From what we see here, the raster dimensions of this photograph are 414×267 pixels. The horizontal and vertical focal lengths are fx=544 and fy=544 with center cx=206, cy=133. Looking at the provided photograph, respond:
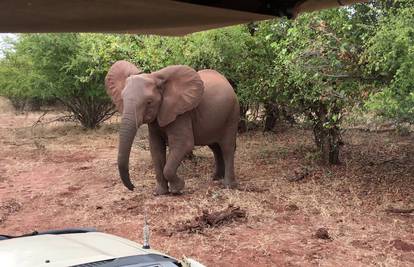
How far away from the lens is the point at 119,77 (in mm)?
8445

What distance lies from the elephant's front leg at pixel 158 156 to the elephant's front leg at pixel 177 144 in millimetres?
147

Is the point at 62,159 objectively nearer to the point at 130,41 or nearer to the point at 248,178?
the point at 130,41

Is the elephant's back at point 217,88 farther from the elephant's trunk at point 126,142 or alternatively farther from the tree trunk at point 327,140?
the tree trunk at point 327,140

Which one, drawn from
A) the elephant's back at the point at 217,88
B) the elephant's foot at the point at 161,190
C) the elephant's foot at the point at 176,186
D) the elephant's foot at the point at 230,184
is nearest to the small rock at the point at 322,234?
the elephant's foot at the point at 230,184

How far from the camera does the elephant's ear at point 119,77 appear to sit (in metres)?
8.32

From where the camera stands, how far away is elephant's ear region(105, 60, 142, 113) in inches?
328

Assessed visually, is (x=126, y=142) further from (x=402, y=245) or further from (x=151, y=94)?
(x=402, y=245)

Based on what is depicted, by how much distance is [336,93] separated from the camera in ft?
25.7

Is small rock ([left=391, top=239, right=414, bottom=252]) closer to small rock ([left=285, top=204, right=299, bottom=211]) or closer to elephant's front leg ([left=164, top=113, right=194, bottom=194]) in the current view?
small rock ([left=285, top=204, right=299, bottom=211])

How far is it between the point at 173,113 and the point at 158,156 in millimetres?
809

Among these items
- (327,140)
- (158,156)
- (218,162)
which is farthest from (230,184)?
(327,140)

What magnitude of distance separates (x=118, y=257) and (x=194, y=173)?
7.72 m

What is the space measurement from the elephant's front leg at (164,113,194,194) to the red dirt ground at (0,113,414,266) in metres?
0.25

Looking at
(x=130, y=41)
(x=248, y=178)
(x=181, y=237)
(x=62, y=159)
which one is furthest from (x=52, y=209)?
(x=62, y=159)
